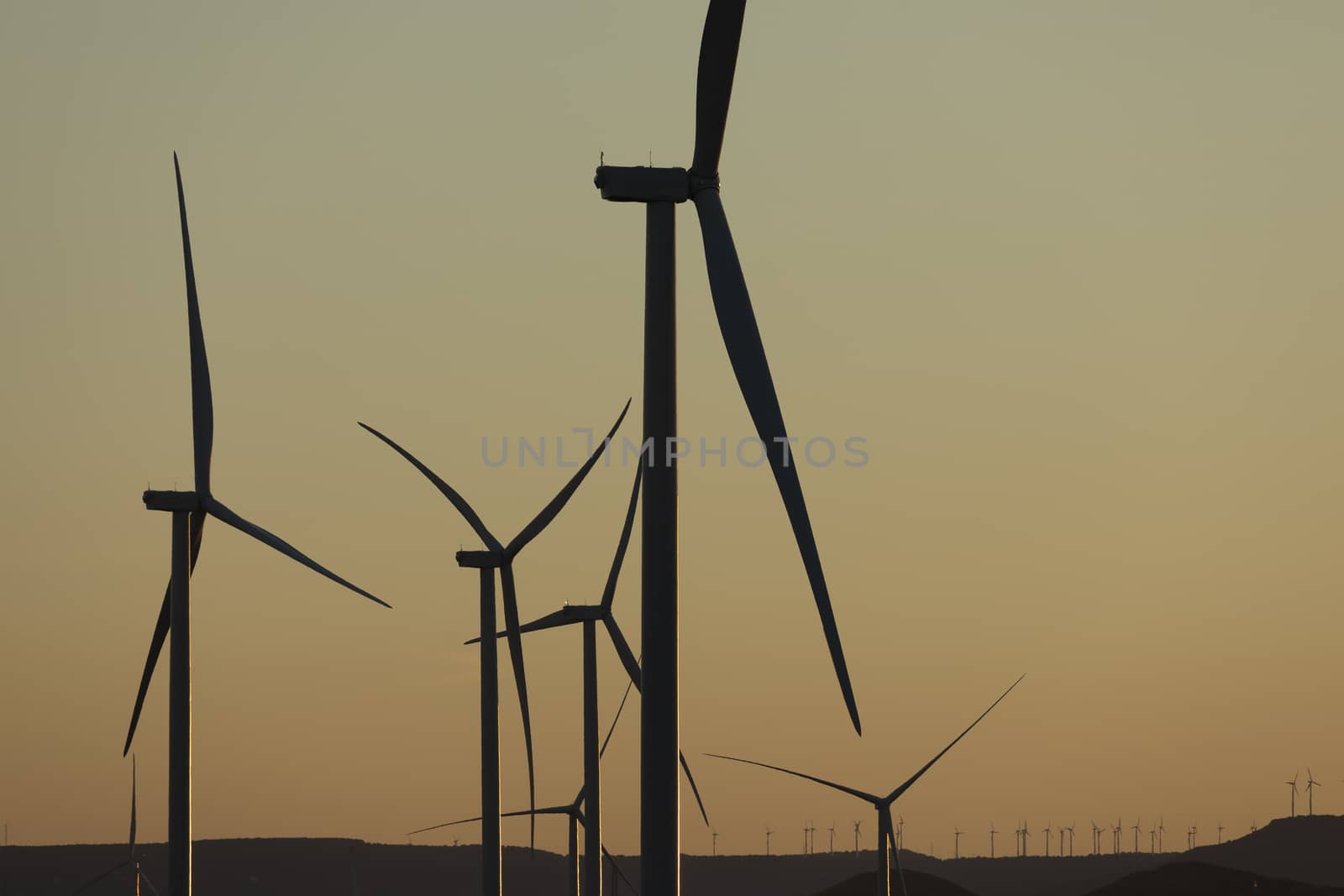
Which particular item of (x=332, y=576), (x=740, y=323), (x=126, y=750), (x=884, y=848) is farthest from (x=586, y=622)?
(x=740, y=323)

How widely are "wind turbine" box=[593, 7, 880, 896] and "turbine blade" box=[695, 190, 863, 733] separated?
16 mm

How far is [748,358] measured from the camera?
3762cm

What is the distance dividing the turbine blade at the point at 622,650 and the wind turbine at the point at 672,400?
118ft

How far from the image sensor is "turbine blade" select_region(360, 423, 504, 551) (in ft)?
216

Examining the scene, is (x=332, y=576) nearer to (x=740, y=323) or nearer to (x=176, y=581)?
(x=176, y=581)

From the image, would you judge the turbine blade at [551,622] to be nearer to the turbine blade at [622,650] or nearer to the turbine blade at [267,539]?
the turbine blade at [622,650]

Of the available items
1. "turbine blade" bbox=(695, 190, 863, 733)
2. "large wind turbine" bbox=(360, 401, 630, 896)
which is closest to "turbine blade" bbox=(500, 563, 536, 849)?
"large wind turbine" bbox=(360, 401, 630, 896)

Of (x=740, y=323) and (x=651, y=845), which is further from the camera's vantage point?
(x=740, y=323)

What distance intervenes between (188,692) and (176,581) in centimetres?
298

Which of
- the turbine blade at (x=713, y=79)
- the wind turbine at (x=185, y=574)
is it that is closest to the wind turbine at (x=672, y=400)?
the turbine blade at (x=713, y=79)

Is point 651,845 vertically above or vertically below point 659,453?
below

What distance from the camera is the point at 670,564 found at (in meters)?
34.2

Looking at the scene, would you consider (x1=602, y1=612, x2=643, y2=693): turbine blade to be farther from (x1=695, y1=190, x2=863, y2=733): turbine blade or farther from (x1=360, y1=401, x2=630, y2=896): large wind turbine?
(x1=695, y1=190, x2=863, y2=733): turbine blade

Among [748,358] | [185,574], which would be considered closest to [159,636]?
[185,574]
